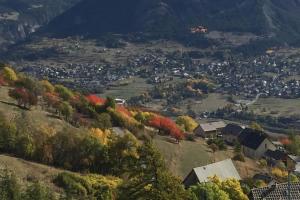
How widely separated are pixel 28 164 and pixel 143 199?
2948 centimetres

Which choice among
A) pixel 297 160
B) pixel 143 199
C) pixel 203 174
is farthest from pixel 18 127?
pixel 297 160

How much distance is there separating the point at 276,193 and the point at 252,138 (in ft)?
208

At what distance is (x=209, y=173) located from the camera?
263 feet

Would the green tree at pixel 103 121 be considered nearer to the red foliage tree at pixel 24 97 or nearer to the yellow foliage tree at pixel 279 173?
the red foliage tree at pixel 24 97

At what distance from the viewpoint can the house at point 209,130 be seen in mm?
140250

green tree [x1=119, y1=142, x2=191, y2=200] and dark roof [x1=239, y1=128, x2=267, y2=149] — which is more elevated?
green tree [x1=119, y1=142, x2=191, y2=200]

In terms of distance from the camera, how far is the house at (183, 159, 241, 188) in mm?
77688

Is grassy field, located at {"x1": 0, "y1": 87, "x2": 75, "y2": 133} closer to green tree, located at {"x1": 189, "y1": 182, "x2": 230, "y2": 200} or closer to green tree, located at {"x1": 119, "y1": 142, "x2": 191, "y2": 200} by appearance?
green tree, located at {"x1": 189, "y1": 182, "x2": 230, "y2": 200}

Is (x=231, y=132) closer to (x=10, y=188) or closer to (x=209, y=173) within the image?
(x=209, y=173)

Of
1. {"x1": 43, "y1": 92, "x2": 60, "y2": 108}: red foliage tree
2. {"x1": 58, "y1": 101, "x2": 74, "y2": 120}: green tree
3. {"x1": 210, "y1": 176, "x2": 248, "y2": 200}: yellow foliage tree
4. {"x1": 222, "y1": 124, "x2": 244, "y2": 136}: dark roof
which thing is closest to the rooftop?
{"x1": 210, "y1": 176, "x2": 248, "y2": 200}: yellow foliage tree

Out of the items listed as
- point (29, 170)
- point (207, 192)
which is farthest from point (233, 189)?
point (29, 170)

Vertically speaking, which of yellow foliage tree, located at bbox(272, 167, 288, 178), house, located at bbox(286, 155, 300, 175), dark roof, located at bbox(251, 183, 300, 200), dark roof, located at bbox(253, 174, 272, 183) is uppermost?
dark roof, located at bbox(251, 183, 300, 200)

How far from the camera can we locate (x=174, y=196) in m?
43.1

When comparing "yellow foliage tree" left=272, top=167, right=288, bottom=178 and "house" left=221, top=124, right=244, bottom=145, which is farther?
"house" left=221, top=124, right=244, bottom=145
